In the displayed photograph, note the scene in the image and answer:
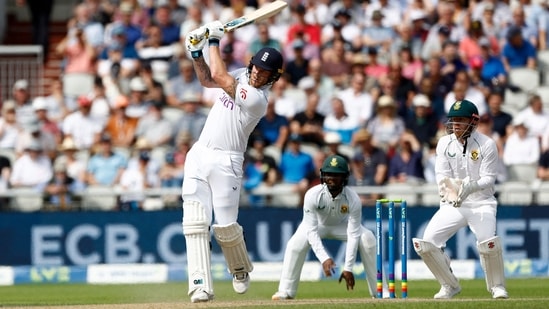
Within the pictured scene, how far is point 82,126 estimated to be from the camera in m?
16.8

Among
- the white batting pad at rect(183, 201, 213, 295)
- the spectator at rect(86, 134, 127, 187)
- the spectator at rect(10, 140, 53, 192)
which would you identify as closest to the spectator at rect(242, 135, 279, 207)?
the spectator at rect(86, 134, 127, 187)

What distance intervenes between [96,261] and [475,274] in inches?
162

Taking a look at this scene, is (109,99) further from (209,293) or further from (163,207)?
(209,293)

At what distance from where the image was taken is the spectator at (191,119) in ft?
52.9

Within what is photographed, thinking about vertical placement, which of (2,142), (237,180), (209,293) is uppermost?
(2,142)

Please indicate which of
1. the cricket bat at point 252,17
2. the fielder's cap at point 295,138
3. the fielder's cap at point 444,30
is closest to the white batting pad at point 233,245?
the cricket bat at point 252,17

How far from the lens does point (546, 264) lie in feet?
48.3

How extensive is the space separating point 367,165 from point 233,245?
5.82 metres

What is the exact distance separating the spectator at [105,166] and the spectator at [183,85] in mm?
1273

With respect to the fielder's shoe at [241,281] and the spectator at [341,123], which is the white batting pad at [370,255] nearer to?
the fielder's shoe at [241,281]

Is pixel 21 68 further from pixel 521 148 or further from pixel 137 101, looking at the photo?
pixel 521 148

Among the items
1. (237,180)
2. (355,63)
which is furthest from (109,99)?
(237,180)

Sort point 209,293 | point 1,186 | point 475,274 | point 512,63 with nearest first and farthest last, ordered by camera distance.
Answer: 1. point 209,293
2. point 475,274
3. point 1,186
4. point 512,63

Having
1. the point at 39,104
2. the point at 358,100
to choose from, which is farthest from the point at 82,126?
the point at 358,100
